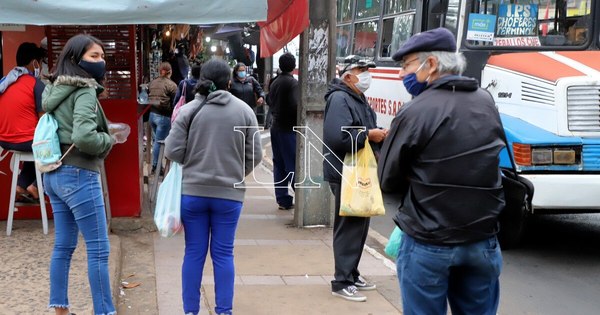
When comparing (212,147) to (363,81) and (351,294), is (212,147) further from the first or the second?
(351,294)

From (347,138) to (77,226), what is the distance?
6.53ft

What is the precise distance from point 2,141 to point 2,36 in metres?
1.66

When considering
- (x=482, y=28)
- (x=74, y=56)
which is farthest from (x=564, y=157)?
(x=74, y=56)

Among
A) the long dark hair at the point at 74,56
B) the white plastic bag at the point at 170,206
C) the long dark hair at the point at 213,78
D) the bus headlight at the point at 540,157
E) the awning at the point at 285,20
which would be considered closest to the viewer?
Answer: the long dark hair at the point at 74,56

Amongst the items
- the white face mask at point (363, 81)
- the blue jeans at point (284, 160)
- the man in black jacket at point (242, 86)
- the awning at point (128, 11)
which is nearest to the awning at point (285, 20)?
the blue jeans at point (284, 160)

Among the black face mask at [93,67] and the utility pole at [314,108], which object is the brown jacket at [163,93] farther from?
the black face mask at [93,67]

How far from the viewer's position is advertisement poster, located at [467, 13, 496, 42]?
802 centimetres

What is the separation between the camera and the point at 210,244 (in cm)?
484

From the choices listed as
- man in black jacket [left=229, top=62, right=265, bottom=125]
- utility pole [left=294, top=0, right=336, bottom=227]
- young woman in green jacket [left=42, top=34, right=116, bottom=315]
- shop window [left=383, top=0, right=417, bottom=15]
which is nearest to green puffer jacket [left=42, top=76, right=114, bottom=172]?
young woman in green jacket [left=42, top=34, right=116, bottom=315]

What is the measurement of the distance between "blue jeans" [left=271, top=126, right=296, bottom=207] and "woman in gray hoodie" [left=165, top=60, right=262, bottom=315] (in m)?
4.07

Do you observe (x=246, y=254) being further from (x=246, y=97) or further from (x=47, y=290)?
(x=246, y=97)

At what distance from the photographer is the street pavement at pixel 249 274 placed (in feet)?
17.2

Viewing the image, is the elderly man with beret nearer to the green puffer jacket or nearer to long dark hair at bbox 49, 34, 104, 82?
the green puffer jacket

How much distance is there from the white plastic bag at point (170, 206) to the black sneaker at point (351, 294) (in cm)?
155
